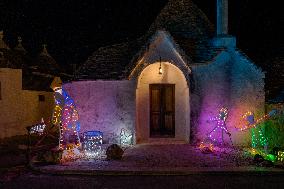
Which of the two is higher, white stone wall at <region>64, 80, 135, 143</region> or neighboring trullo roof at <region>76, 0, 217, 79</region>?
neighboring trullo roof at <region>76, 0, 217, 79</region>

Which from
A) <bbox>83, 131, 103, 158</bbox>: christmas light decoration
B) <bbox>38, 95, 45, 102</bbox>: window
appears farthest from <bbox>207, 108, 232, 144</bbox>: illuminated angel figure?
<bbox>38, 95, 45, 102</bbox>: window

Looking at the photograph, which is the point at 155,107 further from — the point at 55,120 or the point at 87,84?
the point at 55,120

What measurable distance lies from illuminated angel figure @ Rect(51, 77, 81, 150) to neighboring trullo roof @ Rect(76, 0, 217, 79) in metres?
1.97

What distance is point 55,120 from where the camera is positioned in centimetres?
1720

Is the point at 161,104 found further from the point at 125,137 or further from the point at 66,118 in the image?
the point at 66,118

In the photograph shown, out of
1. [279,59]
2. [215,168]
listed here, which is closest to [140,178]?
[215,168]

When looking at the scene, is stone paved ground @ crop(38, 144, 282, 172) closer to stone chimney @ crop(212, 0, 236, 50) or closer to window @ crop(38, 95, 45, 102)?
stone chimney @ crop(212, 0, 236, 50)

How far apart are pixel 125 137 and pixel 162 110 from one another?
2.52 m

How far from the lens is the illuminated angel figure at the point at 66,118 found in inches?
666

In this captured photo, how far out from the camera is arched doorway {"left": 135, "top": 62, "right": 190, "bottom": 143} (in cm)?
2011

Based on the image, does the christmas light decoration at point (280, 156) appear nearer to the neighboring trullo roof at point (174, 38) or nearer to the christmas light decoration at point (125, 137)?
the neighboring trullo roof at point (174, 38)

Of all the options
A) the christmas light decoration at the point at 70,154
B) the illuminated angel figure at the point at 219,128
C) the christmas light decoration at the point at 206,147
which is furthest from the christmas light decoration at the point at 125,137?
the illuminated angel figure at the point at 219,128

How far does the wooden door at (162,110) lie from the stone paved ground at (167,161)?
293 cm

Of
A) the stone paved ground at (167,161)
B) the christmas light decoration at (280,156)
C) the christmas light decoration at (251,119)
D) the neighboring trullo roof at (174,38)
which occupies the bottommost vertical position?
the stone paved ground at (167,161)
